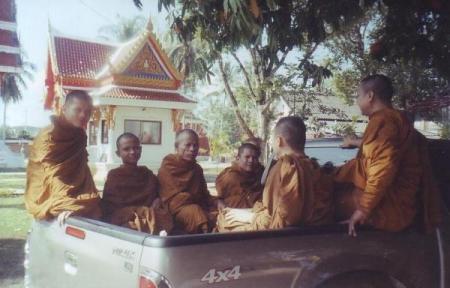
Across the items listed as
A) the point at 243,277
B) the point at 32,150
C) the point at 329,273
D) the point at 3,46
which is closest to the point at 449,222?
the point at 329,273

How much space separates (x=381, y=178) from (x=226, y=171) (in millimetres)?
1769

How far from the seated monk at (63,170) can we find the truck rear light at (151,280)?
38.0 inches

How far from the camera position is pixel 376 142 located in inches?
105

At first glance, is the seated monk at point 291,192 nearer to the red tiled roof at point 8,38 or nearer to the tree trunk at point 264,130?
the red tiled roof at point 8,38

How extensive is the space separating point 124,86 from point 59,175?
18.2 metres

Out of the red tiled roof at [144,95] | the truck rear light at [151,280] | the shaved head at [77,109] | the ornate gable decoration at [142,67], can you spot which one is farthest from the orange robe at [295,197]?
the ornate gable decoration at [142,67]

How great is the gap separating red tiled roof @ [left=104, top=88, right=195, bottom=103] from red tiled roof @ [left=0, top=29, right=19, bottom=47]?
36.9 feet

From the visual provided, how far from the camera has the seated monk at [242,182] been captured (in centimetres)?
399

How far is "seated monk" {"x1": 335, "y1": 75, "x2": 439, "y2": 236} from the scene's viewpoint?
8.44 feet

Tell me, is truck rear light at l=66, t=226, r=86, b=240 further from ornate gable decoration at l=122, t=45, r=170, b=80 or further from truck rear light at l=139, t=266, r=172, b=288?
ornate gable decoration at l=122, t=45, r=170, b=80

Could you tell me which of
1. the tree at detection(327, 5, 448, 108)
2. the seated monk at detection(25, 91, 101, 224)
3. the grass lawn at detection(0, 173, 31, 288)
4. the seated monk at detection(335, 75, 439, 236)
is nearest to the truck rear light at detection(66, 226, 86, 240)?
the seated monk at detection(25, 91, 101, 224)

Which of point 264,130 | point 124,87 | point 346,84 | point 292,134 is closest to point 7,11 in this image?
point 264,130

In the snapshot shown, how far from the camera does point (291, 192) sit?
2.46m

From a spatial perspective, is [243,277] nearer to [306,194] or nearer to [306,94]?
[306,194]
